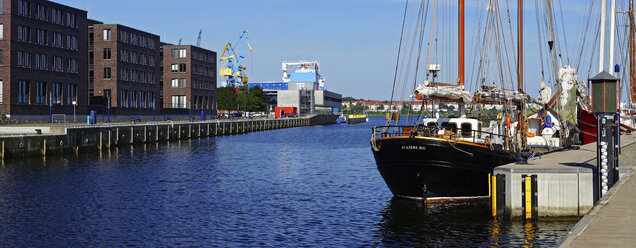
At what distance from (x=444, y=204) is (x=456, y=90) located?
5.63 metres

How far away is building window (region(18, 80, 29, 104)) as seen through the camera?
274 feet

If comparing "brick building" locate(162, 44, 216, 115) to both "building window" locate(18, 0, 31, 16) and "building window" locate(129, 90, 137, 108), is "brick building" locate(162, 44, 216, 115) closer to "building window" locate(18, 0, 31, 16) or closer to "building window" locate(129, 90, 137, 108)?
"building window" locate(129, 90, 137, 108)

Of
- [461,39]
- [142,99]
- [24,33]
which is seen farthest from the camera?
[142,99]

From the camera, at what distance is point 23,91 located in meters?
84.5

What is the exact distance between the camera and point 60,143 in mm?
58000

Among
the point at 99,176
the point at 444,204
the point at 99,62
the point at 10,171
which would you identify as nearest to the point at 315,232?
the point at 444,204

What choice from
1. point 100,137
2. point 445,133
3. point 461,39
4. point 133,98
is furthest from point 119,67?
point 445,133

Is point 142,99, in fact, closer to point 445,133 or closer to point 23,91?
point 23,91

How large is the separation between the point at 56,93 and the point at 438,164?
76155mm

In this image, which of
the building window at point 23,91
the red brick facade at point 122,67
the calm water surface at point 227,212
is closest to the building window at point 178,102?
the red brick facade at point 122,67

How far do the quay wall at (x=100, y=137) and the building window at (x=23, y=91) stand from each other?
51.1ft

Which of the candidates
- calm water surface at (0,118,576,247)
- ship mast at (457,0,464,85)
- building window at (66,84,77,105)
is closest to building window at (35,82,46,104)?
building window at (66,84,77,105)

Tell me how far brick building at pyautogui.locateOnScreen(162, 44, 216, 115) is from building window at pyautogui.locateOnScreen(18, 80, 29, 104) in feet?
191

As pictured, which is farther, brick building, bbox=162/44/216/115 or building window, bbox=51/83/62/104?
brick building, bbox=162/44/216/115
